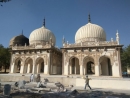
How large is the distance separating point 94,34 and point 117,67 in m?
8.34

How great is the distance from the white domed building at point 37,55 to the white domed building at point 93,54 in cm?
282

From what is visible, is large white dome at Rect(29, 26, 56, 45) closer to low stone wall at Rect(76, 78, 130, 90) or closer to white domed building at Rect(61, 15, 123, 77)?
white domed building at Rect(61, 15, 123, 77)

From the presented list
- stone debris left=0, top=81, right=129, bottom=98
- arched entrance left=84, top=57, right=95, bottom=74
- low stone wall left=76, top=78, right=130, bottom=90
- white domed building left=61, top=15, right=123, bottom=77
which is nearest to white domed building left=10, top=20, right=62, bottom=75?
white domed building left=61, top=15, right=123, bottom=77

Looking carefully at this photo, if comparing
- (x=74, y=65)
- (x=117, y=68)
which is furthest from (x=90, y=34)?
(x=117, y=68)

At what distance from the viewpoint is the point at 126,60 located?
27.3m

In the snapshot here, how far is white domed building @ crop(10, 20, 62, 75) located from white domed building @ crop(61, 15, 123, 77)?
282 cm

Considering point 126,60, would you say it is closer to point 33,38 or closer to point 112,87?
point 112,87

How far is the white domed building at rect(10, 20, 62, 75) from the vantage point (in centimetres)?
2342

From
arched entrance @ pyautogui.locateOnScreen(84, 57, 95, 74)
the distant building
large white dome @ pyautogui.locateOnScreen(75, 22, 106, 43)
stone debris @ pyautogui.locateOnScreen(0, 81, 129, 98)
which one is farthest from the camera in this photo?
large white dome @ pyautogui.locateOnScreen(75, 22, 106, 43)

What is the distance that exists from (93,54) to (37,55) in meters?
11.0

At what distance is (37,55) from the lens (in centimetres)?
2441

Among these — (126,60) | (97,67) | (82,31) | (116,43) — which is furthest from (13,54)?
(126,60)

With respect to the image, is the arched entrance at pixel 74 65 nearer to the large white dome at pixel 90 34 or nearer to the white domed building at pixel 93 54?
the white domed building at pixel 93 54

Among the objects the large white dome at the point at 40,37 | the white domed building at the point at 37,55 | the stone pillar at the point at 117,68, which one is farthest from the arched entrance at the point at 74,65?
the large white dome at the point at 40,37
